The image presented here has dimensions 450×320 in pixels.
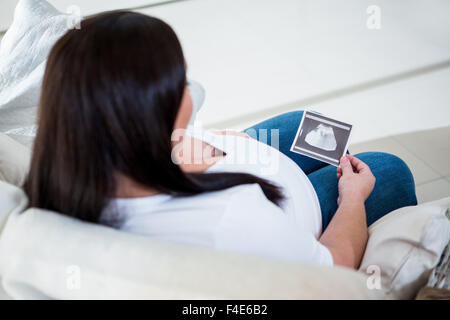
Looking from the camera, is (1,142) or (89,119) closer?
(89,119)

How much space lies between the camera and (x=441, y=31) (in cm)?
303

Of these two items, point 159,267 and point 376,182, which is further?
point 376,182

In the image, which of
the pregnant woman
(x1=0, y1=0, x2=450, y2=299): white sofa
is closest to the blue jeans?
the pregnant woman

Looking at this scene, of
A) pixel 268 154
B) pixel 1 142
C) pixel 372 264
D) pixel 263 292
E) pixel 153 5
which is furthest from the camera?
pixel 153 5

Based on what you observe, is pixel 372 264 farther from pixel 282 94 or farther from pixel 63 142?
pixel 282 94

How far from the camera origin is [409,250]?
90cm

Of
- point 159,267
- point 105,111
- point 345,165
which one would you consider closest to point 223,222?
point 159,267

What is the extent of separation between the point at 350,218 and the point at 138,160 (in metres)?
0.59

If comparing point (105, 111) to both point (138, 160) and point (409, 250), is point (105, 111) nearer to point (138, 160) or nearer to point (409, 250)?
point (138, 160)

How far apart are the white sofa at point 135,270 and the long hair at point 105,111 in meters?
0.07

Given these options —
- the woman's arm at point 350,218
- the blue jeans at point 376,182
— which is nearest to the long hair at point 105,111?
the woman's arm at point 350,218

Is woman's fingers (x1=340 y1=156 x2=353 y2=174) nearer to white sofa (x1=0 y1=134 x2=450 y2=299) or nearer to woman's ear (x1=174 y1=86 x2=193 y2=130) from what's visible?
white sofa (x1=0 y1=134 x2=450 y2=299)

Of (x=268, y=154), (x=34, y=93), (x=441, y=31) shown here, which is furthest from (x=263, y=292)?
(x=441, y=31)
